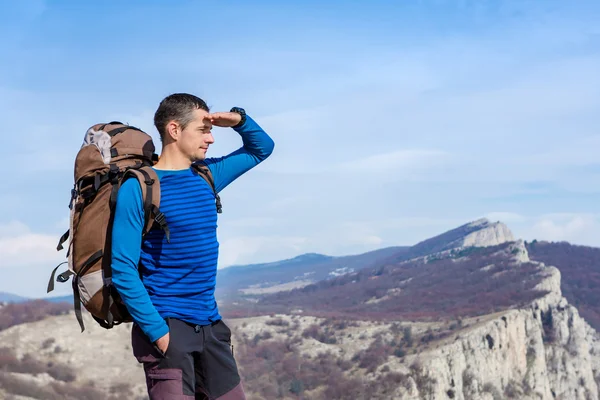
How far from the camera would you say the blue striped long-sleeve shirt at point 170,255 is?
3906 millimetres

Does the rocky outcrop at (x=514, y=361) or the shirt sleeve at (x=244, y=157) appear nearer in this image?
the shirt sleeve at (x=244, y=157)

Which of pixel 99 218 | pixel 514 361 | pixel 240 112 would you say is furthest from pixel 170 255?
pixel 514 361

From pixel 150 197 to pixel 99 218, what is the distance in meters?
0.31

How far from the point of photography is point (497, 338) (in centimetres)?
6444

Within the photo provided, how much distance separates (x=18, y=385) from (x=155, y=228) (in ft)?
112

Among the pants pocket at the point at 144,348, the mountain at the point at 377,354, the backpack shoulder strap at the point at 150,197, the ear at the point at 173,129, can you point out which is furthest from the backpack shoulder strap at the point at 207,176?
the mountain at the point at 377,354

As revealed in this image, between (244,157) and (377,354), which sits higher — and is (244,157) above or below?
above

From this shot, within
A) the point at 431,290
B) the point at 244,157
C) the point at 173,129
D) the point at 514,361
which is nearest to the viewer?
the point at 173,129

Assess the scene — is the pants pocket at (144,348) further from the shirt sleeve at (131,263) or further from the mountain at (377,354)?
the mountain at (377,354)

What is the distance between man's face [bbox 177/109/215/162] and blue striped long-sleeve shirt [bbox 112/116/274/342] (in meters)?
0.12

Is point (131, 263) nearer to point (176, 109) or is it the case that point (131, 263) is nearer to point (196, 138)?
point (196, 138)

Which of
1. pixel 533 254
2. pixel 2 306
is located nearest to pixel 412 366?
pixel 2 306

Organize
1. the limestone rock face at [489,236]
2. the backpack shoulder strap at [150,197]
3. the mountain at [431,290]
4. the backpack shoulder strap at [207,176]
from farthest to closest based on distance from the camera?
the limestone rock face at [489,236] → the mountain at [431,290] → the backpack shoulder strap at [207,176] → the backpack shoulder strap at [150,197]

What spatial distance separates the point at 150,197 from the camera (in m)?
3.99
